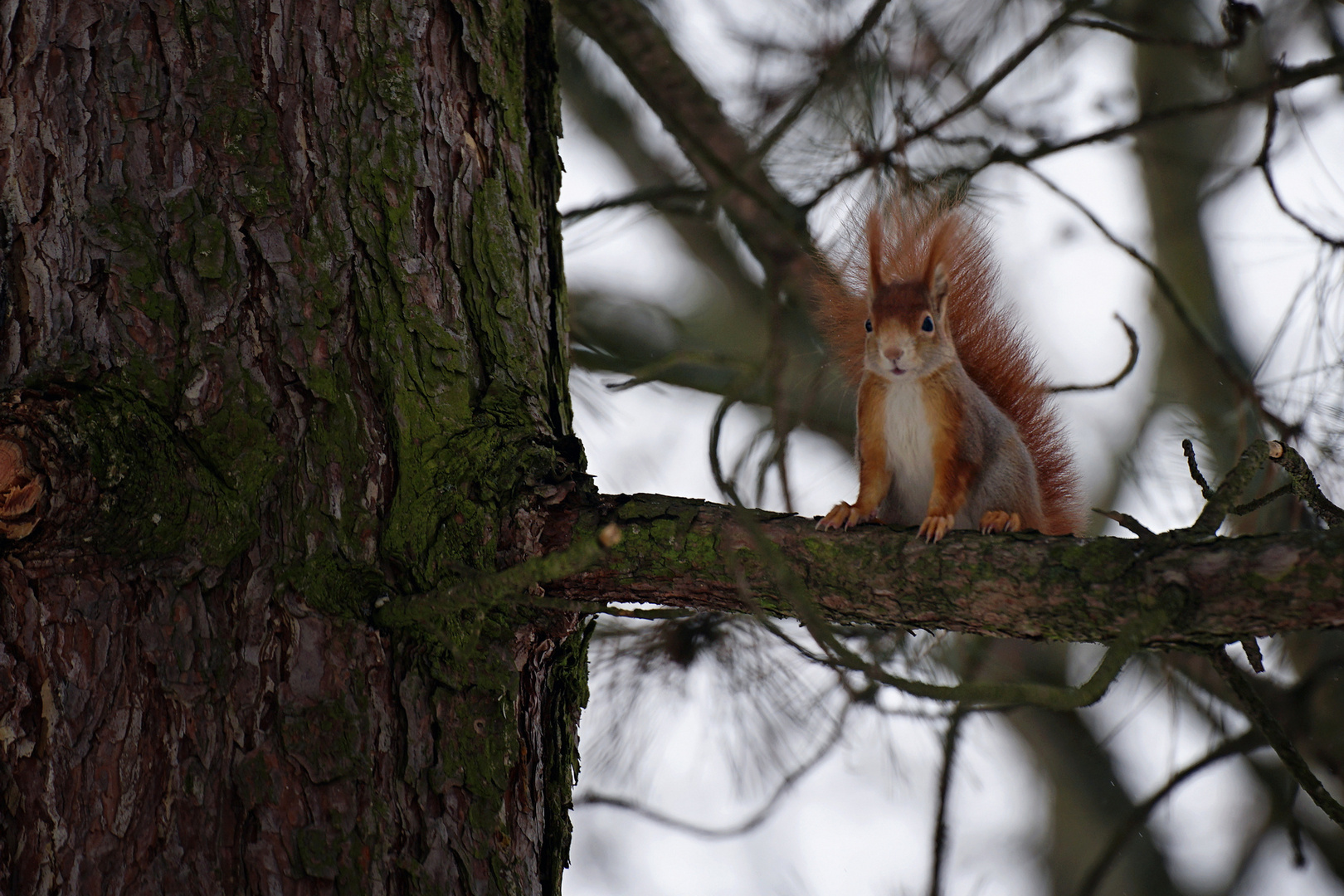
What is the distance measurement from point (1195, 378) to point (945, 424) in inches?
65.7

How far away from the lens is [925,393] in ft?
3.99

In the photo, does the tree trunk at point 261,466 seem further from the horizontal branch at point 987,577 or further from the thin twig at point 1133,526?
the thin twig at point 1133,526

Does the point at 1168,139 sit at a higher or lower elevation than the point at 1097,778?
higher

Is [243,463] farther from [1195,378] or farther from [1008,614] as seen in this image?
[1195,378]

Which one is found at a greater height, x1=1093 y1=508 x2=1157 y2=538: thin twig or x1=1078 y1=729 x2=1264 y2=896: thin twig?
x1=1093 y1=508 x2=1157 y2=538: thin twig

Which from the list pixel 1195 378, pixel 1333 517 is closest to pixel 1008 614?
pixel 1333 517

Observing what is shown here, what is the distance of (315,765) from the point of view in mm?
802

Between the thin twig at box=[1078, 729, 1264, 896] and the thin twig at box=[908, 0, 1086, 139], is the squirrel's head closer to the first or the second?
the thin twig at box=[908, 0, 1086, 139]

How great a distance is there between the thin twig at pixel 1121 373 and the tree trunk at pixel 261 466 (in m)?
0.77

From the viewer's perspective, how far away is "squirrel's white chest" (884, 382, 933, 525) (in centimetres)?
122

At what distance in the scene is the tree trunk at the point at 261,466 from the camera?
77cm

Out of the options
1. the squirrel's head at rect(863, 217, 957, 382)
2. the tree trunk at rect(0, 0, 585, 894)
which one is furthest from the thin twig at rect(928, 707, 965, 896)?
the tree trunk at rect(0, 0, 585, 894)

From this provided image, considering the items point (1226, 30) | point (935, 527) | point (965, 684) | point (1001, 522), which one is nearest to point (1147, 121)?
point (1226, 30)

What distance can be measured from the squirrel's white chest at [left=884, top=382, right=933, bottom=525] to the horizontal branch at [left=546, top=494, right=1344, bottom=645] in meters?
0.34
